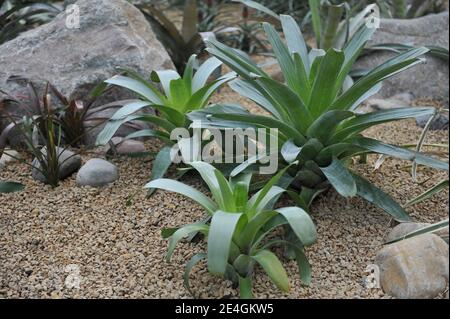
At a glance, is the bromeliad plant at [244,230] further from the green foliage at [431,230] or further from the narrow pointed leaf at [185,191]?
the green foliage at [431,230]

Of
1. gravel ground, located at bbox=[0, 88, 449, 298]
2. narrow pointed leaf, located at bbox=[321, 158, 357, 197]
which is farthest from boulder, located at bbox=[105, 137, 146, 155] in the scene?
narrow pointed leaf, located at bbox=[321, 158, 357, 197]

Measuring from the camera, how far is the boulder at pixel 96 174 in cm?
239

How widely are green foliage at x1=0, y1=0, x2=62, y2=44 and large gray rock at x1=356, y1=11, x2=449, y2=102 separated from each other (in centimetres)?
211

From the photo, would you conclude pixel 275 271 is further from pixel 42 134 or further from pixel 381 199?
pixel 42 134

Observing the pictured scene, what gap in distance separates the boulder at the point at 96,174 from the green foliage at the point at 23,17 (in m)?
1.56

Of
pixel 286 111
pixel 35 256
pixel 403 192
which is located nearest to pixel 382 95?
pixel 403 192

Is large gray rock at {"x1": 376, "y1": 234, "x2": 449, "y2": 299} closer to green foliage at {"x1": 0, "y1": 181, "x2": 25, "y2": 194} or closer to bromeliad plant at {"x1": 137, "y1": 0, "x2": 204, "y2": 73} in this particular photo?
green foliage at {"x1": 0, "y1": 181, "x2": 25, "y2": 194}

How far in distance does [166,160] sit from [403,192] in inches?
38.0

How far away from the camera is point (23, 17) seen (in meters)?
3.68

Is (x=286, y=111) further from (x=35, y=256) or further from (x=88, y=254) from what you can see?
(x=35, y=256)

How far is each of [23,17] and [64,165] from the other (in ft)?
5.43

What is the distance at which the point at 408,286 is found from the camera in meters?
1.70

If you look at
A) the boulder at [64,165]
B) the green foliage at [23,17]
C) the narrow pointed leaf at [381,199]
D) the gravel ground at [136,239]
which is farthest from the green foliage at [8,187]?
the green foliage at [23,17]

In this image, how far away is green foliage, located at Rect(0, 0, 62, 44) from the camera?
140 inches
